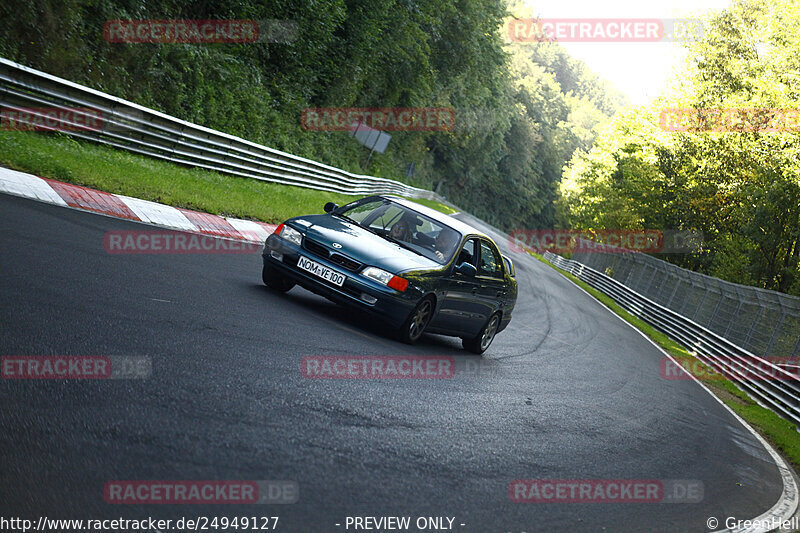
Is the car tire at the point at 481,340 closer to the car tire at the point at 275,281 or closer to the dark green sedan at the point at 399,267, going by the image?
the dark green sedan at the point at 399,267

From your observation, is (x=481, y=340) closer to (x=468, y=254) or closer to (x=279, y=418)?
(x=468, y=254)

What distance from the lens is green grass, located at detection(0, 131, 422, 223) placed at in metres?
12.5

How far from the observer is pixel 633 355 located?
59.5ft

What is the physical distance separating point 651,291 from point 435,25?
22.6m

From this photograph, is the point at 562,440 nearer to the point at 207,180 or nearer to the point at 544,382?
the point at 544,382

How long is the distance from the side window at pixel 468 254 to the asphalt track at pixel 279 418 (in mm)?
1151

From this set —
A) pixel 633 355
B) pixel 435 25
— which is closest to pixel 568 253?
pixel 435 25

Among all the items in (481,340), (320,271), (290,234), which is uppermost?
(290,234)

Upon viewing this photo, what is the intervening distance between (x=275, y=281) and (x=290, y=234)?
0.91 metres

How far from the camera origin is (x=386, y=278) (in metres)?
8.84

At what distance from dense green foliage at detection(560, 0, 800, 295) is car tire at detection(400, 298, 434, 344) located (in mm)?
23323

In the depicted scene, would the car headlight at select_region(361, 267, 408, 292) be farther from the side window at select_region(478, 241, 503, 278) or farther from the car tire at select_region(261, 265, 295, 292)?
the side window at select_region(478, 241, 503, 278)

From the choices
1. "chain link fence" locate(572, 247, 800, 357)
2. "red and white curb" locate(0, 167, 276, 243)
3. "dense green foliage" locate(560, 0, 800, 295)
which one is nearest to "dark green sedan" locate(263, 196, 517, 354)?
"red and white curb" locate(0, 167, 276, 243)

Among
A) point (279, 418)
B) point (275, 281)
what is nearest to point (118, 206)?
point (275, 281)
